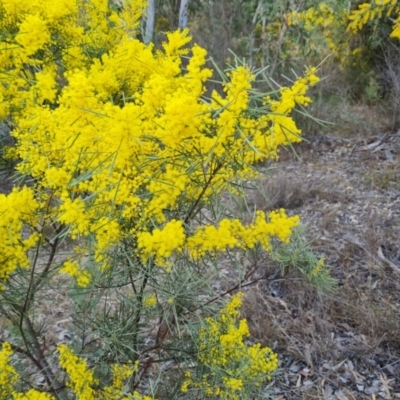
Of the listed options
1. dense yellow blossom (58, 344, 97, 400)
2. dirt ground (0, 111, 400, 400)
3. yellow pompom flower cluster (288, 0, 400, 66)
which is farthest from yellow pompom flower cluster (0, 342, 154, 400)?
yellow pompom flower cluster (288, 0, 400, 66)

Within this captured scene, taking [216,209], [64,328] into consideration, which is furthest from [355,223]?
[216,209]

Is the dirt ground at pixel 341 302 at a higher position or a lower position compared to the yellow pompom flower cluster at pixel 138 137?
lower

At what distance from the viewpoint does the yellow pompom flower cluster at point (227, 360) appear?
1.77 metres

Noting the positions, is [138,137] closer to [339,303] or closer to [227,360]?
[227,360]

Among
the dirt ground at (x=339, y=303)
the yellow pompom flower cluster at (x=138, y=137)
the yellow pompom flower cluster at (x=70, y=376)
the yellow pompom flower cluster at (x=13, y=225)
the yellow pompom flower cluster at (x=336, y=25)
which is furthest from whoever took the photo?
the yellow pompom flower cluster at (x=336, y=25)

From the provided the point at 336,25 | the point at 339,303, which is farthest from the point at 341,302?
the point at 336,25

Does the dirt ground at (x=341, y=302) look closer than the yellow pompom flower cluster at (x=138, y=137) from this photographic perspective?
No

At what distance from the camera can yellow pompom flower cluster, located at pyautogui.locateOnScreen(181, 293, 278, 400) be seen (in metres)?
1.77

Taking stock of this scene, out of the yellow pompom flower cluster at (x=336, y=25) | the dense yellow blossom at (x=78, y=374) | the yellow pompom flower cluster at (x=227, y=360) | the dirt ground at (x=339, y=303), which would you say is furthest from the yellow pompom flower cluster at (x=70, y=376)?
the yellow pompom flower cluster at (x=336, y=25)

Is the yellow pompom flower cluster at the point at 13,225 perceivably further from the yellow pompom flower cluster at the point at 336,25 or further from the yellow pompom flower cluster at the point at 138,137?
the yellow pompom flower cluster at the point at 336,25

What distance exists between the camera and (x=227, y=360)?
6.06ft

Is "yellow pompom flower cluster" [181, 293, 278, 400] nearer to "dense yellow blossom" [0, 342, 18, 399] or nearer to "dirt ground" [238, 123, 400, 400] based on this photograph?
"dirt ground" [238, 123, 400, 400]

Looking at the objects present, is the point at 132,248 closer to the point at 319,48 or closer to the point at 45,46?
the point at 45,46

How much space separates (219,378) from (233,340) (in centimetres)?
16
